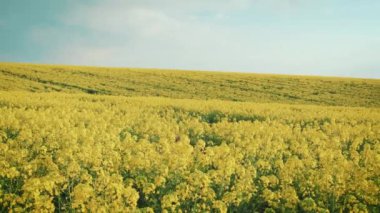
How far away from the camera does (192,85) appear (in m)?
42.2

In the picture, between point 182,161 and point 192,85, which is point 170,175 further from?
point 192,85

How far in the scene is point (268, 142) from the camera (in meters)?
12.8

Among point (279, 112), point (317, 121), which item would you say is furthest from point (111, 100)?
point (317, 121)

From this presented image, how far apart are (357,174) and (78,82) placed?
33.8 meters

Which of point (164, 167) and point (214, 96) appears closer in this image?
point (164, 167)

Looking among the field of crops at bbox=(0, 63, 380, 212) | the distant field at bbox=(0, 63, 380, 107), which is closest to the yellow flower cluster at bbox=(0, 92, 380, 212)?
the field of crops at bbox=(0, 63, 380, 212)

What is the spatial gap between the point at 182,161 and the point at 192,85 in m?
33.6

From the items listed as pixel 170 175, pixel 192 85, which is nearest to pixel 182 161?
pixel 170 175

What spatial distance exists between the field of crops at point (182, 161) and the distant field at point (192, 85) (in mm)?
12194

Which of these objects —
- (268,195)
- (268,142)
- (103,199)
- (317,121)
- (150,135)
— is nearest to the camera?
(103,199)

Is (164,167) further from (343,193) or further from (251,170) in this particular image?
(343,193)

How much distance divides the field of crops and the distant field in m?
12.2

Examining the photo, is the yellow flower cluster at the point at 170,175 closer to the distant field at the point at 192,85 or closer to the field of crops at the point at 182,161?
the field of crops at the point at 182,161

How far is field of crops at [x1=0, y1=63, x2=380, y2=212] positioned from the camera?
7.12 meters
